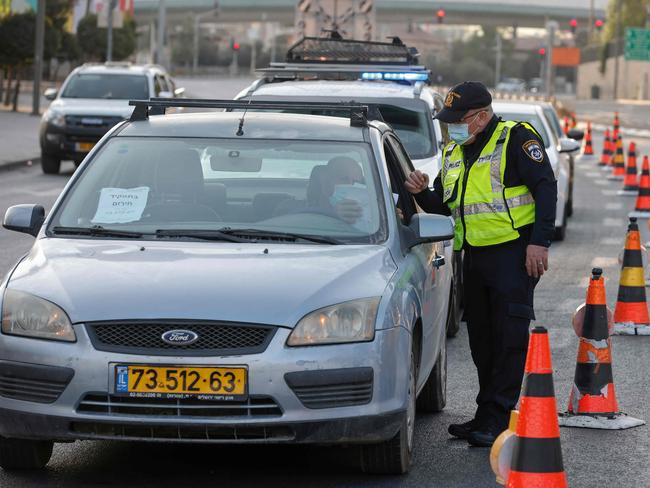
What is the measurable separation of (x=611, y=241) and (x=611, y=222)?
268 cm

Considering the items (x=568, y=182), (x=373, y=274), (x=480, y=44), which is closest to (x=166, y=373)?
(x=373, y=274)

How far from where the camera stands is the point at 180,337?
6.05 m

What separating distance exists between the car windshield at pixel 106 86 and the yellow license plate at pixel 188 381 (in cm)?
2118

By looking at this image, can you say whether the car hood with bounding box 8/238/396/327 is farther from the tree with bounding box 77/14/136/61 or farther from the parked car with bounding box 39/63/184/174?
the tree with bounding box 77/14/136/61

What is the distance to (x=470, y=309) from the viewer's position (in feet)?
24.6

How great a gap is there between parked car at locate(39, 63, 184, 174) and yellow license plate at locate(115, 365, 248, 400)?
62.0 ft

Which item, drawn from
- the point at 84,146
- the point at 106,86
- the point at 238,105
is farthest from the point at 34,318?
the point at 106,86

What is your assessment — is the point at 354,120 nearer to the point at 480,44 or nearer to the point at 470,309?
the point at 470,309

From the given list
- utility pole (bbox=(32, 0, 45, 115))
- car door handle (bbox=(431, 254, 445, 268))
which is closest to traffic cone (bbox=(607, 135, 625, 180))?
utility pole (bbox=(32, 0, 45, 115))

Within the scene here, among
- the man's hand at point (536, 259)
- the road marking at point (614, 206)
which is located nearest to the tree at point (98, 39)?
the road marking at point (614, 206)

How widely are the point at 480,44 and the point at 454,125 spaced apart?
598 ft

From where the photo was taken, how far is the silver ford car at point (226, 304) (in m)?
6.04

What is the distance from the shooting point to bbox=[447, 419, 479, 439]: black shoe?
739 centimetres

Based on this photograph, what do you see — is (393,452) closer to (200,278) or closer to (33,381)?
(200,278)
